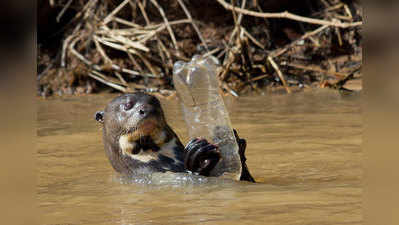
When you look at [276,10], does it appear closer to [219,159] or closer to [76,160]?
[76,160]

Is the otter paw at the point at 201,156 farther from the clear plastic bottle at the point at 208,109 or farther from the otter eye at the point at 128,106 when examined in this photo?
the otter eye at the point at 128,106

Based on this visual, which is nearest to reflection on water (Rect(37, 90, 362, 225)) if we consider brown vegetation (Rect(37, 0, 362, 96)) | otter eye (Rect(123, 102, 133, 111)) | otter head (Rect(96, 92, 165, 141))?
otter head (Rect(96, 92, 165, 141))

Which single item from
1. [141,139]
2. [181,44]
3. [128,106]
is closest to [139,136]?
[141,139]

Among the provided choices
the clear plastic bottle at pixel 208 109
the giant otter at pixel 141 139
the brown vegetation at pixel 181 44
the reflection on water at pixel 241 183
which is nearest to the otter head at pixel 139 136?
the giant otter at pixel 141 139

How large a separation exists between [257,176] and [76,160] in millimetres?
1295

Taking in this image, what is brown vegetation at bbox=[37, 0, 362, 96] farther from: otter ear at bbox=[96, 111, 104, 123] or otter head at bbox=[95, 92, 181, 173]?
otter head at bbox=[95, 92, 181, 173]

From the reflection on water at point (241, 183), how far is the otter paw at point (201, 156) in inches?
2.0

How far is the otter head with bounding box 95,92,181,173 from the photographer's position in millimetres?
2814

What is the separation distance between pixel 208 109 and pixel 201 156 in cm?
24

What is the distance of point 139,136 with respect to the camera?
2830 mm

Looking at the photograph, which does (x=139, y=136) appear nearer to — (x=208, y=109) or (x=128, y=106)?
(x=128, y=106)
